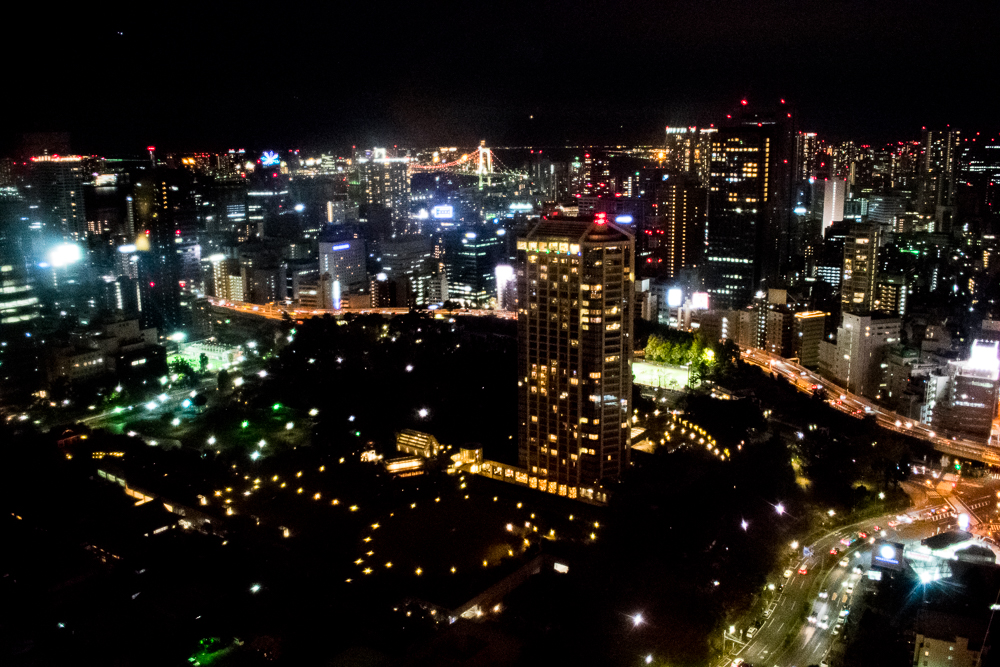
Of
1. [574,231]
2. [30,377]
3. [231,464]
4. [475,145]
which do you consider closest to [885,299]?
[475,145]

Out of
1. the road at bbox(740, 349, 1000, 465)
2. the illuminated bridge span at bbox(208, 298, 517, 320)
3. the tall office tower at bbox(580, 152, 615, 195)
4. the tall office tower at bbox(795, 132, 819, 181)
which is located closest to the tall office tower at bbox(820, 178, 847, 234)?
the tall office tower at bbox(795, 132, 819, 181)

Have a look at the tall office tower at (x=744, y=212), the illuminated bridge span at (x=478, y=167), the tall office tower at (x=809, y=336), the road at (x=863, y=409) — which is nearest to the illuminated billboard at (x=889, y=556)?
the road at (x=863, y=409)

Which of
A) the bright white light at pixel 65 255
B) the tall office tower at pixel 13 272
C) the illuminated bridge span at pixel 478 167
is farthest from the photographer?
the illuminated bridge span at pixel 478 167

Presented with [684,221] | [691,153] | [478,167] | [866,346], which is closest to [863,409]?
[866,346]

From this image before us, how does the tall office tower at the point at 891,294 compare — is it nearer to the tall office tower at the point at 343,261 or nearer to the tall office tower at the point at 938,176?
the tall office tower at the point at 938,176

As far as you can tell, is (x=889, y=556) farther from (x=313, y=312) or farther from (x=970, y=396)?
(x=313, y=312)

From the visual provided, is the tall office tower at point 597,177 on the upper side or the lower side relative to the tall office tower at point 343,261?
upper
